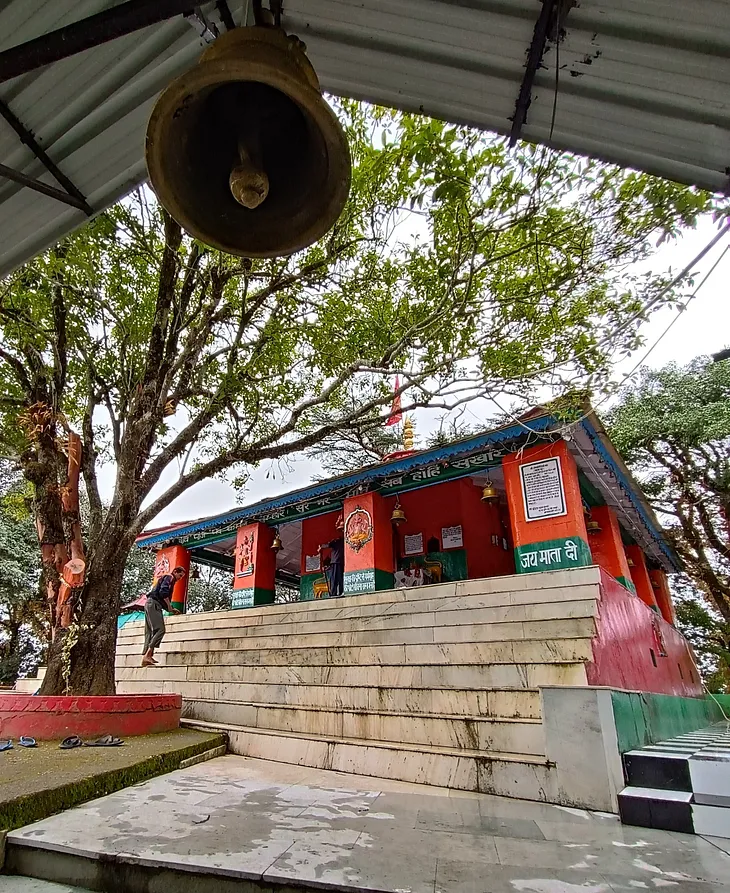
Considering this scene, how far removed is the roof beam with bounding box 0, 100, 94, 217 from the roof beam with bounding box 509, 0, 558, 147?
2.25 metres

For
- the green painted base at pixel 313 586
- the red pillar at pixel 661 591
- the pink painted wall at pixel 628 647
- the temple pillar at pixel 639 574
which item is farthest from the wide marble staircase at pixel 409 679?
the red pillar at pixel 661 591

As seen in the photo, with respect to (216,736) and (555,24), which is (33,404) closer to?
(216,736)

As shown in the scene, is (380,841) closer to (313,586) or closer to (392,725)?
(392,725)

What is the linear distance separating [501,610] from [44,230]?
5752 mm

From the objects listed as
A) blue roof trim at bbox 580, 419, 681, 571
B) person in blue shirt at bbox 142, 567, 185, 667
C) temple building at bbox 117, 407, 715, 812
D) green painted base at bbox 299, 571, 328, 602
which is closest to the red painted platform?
temple building at bbox 117, 407, 715, 812

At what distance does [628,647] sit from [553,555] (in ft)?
5.22

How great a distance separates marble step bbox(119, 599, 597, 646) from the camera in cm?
567

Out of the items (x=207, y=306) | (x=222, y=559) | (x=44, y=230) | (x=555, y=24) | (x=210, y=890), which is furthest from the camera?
(x=222, y=559)

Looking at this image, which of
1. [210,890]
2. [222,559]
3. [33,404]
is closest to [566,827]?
[210,890]

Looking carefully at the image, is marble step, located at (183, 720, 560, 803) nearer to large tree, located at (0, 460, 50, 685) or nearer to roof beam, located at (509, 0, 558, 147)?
roof beam, located at (509, 0, 558, 147)

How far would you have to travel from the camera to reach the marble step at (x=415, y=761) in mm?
3977

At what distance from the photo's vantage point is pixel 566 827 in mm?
3213

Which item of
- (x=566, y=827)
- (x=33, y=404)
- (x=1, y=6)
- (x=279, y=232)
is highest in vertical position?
(x=33, y=404)

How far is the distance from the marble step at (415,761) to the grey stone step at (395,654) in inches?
40.3
